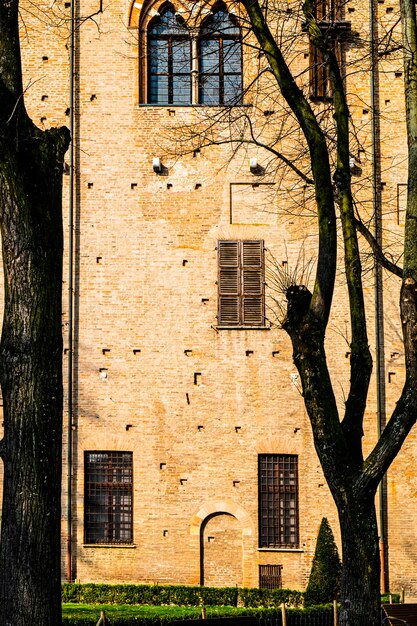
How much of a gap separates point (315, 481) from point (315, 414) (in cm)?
1039

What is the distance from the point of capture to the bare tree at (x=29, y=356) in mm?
9523

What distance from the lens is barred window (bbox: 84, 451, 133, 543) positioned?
814 inches

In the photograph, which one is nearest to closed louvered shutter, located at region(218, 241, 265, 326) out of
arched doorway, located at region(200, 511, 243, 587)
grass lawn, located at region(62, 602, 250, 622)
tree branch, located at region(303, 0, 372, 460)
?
arched doorway, located at region(200, 511, 243, 587)

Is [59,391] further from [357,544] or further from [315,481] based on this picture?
[315,481]

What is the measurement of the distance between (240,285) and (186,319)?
1.20 m

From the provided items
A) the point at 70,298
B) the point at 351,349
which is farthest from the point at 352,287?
the point at 70,298

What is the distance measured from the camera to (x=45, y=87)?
846 inches

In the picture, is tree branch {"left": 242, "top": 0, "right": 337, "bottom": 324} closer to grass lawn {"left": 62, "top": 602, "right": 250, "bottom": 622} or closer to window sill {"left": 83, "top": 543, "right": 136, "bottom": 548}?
grass lawn {"left": 62, "top": 602, "right": 250, "bottom": 622}

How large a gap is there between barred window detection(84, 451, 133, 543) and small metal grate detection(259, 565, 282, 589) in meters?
2.48

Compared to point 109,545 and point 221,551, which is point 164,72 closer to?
point 109,545

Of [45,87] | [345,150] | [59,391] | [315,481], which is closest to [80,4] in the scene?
[45,87]

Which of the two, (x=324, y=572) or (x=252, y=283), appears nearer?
(x=324, y=572)

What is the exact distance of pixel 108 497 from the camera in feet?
68.2

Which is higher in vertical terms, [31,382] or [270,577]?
[31,382]
